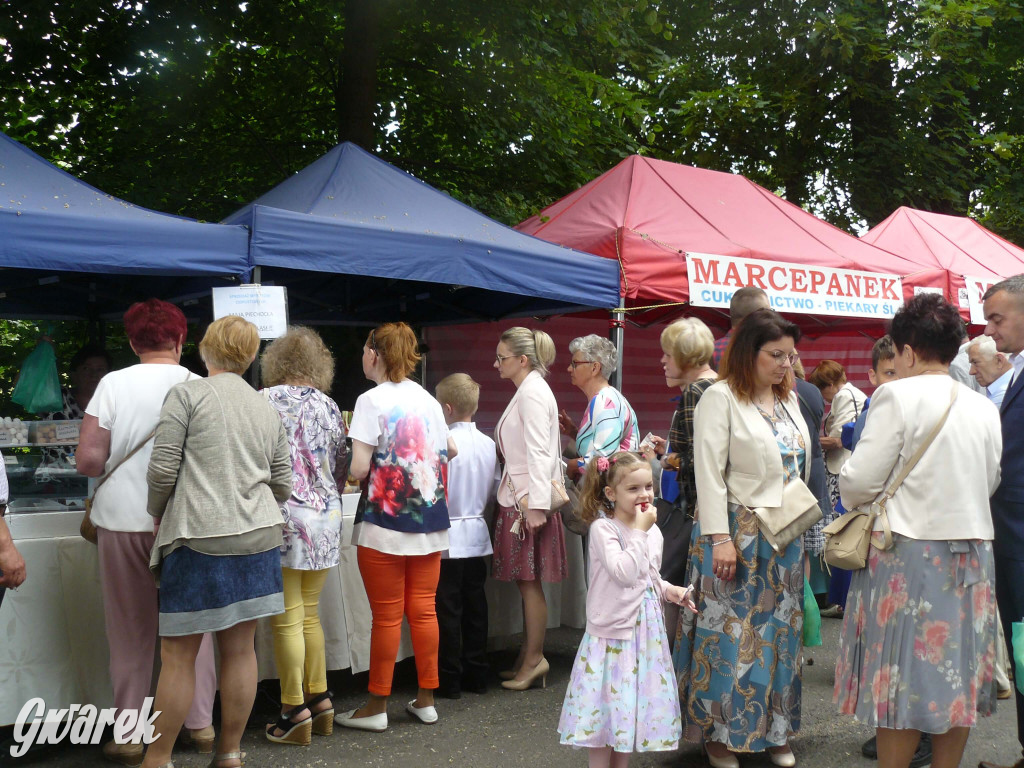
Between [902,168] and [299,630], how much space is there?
11.7 metres

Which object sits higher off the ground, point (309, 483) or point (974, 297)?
point (974, 297)

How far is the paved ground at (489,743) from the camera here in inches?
134

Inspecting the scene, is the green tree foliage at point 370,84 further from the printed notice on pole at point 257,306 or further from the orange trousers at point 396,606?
the orange trousers at point 396,606

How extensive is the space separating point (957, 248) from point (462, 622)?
6826mm

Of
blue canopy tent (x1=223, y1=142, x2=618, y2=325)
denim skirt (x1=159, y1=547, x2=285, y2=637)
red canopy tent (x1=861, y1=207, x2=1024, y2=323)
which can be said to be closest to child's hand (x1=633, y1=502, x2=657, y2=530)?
denim skirt (x1=159, y1=547, x2=285, y2=637)

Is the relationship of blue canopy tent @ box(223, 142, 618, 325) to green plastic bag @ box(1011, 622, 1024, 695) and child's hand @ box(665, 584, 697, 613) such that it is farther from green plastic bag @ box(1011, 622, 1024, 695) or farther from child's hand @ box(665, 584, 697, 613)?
green plastic bag @ box(1011, 622, 1024, 695)

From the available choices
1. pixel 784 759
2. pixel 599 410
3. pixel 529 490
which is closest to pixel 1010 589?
pixel 784 759

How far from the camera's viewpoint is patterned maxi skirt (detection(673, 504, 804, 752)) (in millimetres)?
3143

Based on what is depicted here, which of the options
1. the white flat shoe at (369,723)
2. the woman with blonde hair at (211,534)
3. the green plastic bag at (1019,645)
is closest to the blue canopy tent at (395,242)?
the woman with blonde hair at (211,534)

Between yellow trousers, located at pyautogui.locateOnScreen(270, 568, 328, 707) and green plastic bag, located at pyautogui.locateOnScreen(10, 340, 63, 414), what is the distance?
2.58 m

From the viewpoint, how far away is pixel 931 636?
9.04ft

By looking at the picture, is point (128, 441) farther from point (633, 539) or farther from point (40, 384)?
point (40, 384)

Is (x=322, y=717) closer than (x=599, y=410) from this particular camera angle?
Yes

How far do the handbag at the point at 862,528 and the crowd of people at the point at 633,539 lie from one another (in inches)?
0.4
